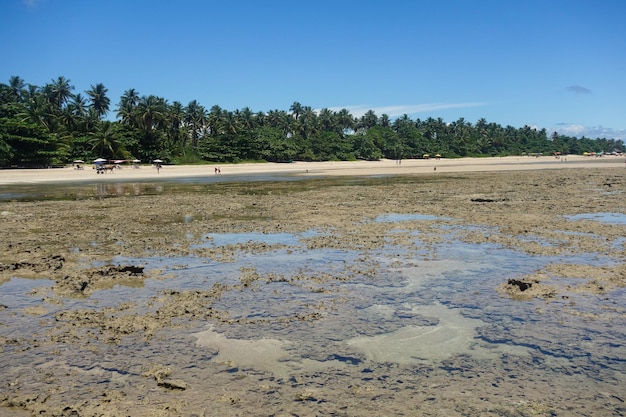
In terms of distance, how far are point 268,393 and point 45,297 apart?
611 cm

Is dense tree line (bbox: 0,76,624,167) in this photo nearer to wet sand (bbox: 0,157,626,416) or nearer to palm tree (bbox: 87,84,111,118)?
palm tree (bbox: 87,84,111,118)

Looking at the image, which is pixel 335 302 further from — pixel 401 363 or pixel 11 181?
pixel 11 181


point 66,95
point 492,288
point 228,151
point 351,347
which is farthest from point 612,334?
point 66,95

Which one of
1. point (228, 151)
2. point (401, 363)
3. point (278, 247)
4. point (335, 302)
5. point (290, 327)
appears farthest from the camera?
point (228, 151)

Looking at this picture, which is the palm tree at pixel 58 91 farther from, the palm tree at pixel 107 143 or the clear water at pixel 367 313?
the clear water at pixel 367 313

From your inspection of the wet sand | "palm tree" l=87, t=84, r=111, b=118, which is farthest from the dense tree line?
the wet sand

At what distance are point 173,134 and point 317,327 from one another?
349 ft

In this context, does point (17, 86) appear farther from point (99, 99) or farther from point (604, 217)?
point (604, 217)

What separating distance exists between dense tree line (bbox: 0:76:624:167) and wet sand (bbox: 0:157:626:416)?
6360 cm

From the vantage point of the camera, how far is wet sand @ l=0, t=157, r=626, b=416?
5406 millimetres

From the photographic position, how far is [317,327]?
25.0 ft

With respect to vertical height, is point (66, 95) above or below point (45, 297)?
above

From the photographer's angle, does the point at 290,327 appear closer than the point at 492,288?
Yes

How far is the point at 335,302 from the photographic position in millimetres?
8852
